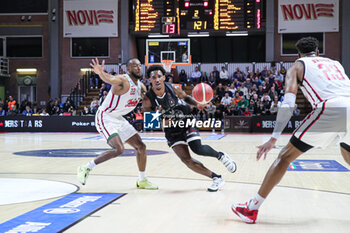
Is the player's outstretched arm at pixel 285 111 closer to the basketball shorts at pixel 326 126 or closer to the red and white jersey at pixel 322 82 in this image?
the red and white jersey at pixel 322 82

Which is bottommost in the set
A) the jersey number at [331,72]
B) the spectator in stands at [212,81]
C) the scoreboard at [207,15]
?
the jersey number at [331,72]

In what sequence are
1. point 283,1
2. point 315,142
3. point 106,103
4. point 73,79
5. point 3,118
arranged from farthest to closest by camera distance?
1. point 73,79
2. point 283,1
3. point 3,118
4. point 106,103
5. point 315,142

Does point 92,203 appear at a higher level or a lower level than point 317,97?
lower

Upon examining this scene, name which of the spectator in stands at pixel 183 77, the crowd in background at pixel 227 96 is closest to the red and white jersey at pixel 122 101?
the crowd in background at pixel 227 96

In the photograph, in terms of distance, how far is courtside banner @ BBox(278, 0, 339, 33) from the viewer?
23.8m

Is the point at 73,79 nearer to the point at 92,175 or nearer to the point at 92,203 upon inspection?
the point at 92,175

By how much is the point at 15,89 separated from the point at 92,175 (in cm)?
2285

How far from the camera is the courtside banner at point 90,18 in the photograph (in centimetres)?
2561

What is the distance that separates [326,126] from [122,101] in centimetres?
301

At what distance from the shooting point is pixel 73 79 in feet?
86.7

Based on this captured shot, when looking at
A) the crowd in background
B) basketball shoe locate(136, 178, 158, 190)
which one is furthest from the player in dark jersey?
the crowd in background

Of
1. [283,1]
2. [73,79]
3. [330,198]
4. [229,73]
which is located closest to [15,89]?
[73,79]

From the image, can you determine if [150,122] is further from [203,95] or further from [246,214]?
[246,214]

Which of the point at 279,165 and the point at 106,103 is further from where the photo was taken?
the point at 106,103
